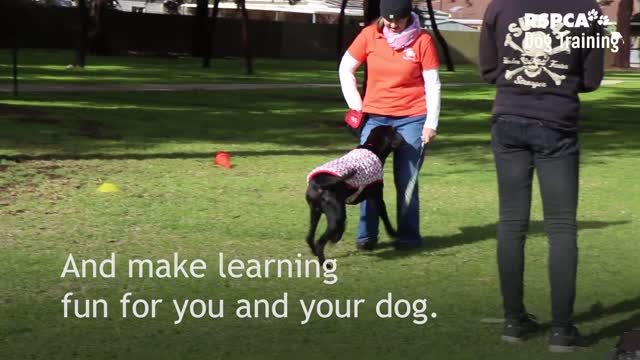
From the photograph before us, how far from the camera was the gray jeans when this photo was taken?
6.29 metres

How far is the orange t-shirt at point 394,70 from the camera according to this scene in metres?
8.81

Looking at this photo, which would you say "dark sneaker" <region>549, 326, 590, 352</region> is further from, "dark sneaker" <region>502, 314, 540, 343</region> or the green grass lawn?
the green grass lawn

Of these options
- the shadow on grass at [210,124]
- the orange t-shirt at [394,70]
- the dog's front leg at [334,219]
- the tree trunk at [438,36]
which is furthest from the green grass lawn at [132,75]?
the dog's front leg at [334,219]

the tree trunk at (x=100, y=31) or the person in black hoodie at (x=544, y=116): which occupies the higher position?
the person in black hoodie at (x=544, y=116)

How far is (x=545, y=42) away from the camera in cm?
619

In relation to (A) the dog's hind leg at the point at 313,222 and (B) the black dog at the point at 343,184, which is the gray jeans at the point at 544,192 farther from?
(A) the dog's hind leg at the point at 313,222

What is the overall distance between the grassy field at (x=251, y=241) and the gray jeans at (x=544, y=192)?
37 cm

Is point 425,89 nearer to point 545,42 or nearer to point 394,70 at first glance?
point 394,70

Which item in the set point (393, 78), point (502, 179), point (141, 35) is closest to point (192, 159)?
point (393, 78)

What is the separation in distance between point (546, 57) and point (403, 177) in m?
3.07

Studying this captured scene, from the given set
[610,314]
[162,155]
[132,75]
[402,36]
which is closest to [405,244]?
[402,36]

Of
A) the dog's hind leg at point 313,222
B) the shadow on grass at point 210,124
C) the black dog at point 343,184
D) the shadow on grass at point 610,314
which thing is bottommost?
the shadow on grass at point 210,124

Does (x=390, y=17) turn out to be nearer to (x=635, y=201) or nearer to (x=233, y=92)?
(x=635, y=201)

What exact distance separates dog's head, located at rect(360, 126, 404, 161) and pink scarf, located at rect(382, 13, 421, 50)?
22.9 inches
